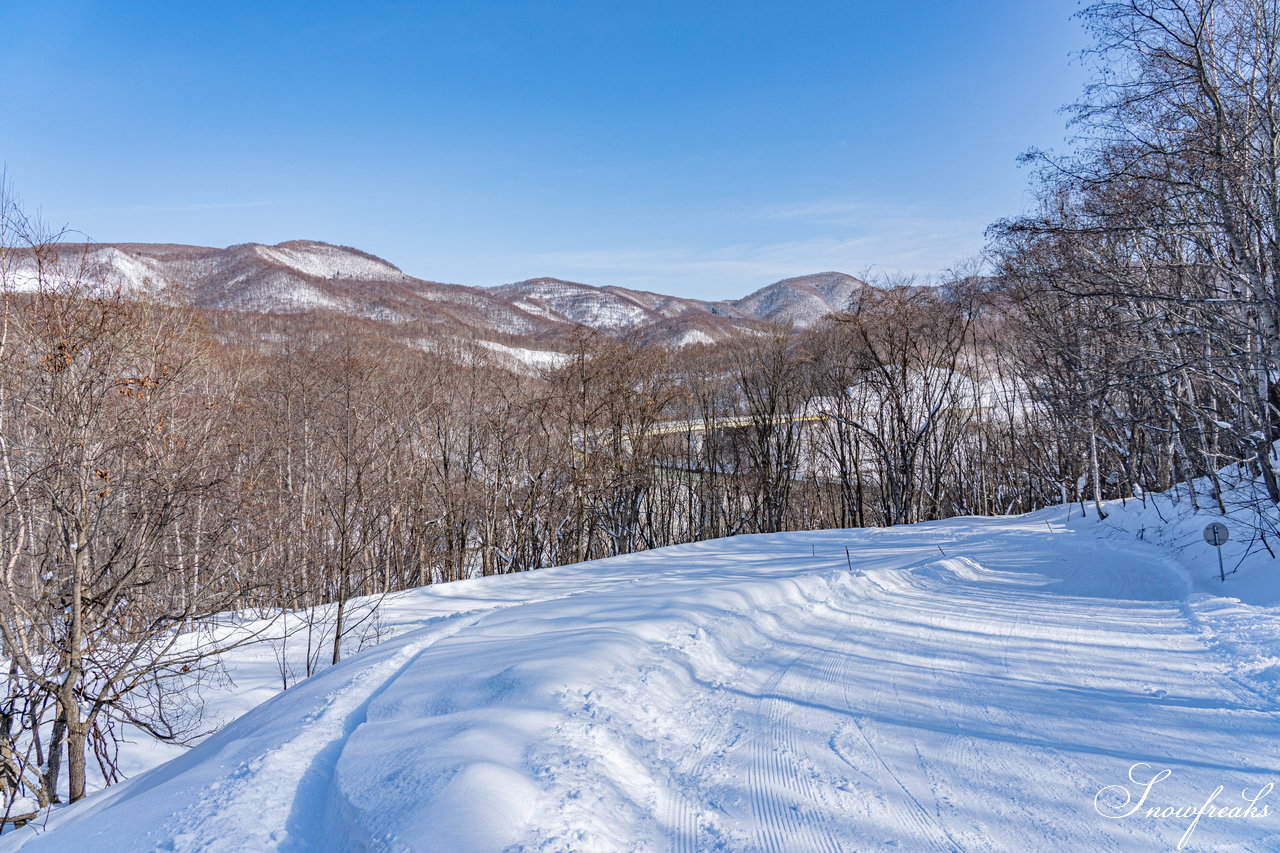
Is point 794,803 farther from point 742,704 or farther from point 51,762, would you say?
point 51,762

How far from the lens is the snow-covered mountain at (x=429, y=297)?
7550 centimetres

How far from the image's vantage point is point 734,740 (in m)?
4.38

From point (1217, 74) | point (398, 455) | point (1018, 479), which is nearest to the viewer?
point (1217, 74)

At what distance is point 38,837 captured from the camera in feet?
13.4

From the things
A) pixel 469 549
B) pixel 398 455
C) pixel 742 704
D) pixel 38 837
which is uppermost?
pixel 398 455

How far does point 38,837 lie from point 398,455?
1951 centimetres

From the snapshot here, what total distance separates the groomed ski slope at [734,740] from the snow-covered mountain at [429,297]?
2646 centimetres

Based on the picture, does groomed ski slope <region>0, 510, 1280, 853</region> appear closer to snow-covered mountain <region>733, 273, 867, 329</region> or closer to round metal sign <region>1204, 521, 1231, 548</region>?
round metal sign <region>1204, 521, 1231, 548</region>

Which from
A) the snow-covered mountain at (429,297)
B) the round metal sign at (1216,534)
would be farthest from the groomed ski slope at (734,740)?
the snow-covered mountain at (429,297)

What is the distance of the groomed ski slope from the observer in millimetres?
3240

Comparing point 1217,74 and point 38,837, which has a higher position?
point 1217,74

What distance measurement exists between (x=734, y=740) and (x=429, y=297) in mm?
119485

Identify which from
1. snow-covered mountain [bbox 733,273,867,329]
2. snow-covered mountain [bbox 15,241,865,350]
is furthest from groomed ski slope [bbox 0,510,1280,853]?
snow-covered mountain [bbox 733,273,867,329]

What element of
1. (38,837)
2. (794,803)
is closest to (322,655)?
(38,837)
